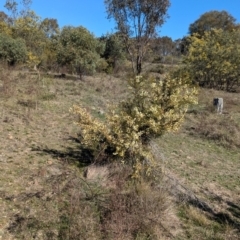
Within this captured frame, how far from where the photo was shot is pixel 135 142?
434cm

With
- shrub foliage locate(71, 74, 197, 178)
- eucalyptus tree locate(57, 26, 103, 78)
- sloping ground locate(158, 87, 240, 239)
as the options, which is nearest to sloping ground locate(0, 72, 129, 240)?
shrub foliage locate(71, 74, 197, 178)

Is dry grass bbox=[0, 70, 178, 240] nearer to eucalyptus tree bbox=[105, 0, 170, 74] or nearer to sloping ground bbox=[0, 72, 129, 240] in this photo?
sloping ground bbox=[0, 72, 129, 240]

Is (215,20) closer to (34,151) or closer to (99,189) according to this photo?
(34,151)

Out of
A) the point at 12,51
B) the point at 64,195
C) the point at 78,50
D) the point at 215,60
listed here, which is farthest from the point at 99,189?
the point at 215,60

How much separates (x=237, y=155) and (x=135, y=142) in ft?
12.3

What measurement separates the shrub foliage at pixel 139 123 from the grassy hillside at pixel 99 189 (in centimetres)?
30

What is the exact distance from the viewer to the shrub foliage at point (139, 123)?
4.36 metres

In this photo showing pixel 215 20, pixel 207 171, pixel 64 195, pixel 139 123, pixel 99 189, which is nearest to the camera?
pixel 64 195

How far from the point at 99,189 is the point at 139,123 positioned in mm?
1178

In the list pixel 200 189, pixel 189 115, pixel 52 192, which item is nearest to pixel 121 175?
pixel 52 192

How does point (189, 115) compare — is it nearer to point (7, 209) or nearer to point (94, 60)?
point (94, 60)

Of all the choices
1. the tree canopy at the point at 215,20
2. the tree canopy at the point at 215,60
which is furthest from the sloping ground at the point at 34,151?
the tree canopy at the point at 215,20

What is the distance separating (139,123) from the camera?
4453mm

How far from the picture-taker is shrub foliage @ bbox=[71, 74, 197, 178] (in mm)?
4359
